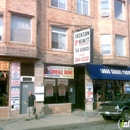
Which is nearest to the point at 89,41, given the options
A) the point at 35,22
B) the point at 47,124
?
the point at 35,22

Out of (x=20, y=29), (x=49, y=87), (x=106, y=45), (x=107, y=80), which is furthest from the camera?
(x=106, y=45)

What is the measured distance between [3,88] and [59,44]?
5.60 metres

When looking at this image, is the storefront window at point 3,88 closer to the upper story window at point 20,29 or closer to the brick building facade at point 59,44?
the brick building facade at point 59,44

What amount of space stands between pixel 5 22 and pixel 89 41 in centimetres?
567

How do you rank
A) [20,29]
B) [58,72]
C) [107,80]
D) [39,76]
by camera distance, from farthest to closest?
1. [107,80]
2. [58,72]
3. [39,76]
4. [20,29]

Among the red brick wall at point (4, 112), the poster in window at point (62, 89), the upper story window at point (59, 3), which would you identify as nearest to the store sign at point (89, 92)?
the poster in window at point (62, 89)

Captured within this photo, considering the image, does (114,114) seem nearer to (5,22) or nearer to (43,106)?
(43,106)

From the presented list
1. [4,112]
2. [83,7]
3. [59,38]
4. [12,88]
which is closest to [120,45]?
[83,7]

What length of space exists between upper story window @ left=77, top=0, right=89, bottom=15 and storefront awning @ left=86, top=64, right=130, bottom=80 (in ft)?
15.4

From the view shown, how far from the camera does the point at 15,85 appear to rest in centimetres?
1483

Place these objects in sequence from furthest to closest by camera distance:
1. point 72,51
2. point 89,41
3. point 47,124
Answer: point 72,51 → point 89,41 → point 47,124

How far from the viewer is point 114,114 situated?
42.2ft

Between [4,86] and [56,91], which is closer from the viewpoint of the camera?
Result: [4,86]

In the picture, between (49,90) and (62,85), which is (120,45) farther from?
(49,90)
